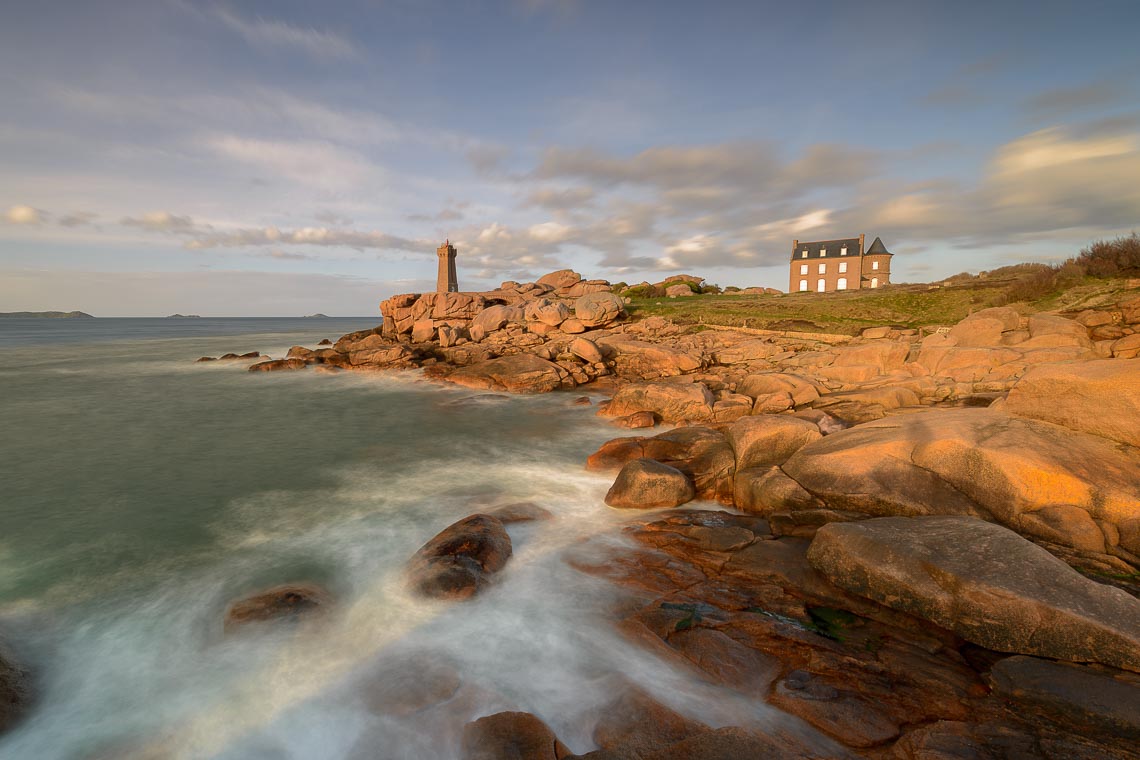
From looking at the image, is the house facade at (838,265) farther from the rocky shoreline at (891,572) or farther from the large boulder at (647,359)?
the rocky shoreline at (891,572)

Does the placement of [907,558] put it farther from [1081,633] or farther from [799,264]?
[799,264]

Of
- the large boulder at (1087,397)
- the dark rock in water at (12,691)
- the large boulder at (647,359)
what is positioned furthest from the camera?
the large boulder at (647,359)

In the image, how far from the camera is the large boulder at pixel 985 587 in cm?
448

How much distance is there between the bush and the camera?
1920 centimetres

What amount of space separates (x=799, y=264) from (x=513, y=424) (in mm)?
55337

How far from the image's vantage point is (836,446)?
8.41 metres

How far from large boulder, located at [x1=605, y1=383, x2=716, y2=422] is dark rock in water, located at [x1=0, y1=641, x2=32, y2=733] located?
14.2 meters

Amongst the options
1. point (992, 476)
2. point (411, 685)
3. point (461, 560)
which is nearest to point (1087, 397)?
point (992, 476)

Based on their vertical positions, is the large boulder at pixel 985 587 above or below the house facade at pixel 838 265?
below

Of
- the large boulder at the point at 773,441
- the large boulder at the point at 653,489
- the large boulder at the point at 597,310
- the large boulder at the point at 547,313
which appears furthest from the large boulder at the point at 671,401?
the large boulder at the point at 547,313

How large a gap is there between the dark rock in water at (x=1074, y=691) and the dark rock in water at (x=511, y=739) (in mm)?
4128

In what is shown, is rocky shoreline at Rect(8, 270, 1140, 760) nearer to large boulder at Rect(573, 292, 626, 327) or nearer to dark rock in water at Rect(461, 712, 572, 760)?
dark rock in water at Rect(461, 712, 572, 760)

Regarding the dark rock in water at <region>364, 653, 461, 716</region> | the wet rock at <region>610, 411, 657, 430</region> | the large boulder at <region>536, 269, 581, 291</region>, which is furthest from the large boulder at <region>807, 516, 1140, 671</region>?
the large boulder at <region>536, 269, 581, 291</region>

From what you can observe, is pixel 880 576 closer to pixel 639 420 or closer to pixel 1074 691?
pixel 1074 691
